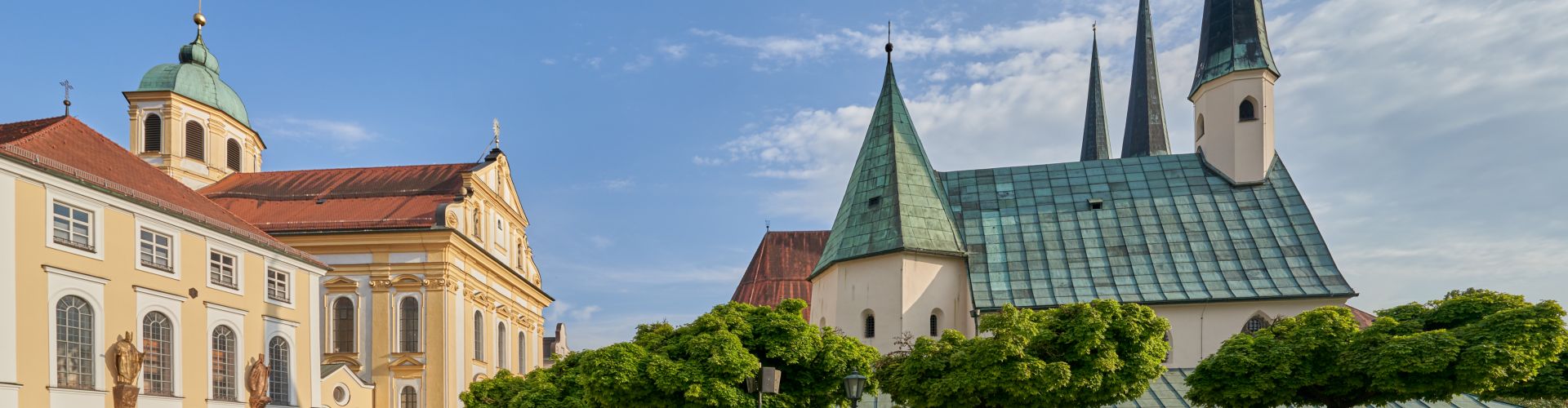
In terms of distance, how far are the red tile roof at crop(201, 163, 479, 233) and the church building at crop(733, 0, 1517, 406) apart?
15.5m

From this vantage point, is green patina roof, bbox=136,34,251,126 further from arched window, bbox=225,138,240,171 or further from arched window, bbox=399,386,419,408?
arched window, bbox=399,386,419,408

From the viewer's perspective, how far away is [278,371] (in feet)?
106

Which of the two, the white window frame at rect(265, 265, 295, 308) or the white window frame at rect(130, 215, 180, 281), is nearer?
the white window frame at rect(130, 215, 180, 281)

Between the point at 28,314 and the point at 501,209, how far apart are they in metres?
25.4

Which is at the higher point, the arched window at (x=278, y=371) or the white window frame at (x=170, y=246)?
the white window frame at (x=170, y=246)

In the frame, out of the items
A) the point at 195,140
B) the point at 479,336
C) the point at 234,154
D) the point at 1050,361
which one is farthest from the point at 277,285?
the point at 1050,361

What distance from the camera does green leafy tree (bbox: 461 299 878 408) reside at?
2395 centimetres

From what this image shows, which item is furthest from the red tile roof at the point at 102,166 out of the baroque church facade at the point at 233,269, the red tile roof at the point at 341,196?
the red tile roof at the point at 341,196

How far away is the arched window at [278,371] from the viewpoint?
3198 centimetres

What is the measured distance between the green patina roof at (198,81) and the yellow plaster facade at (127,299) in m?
19.6

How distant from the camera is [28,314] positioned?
76.8 ft

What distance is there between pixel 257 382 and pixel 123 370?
17.1 ft

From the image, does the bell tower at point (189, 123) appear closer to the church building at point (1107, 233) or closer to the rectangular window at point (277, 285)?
the rectangular window at point (277, 285)

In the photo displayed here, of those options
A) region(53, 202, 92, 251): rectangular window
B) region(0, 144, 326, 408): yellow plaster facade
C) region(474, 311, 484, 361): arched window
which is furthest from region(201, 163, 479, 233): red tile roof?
region(53, 202, 92, 251): rectangular window
